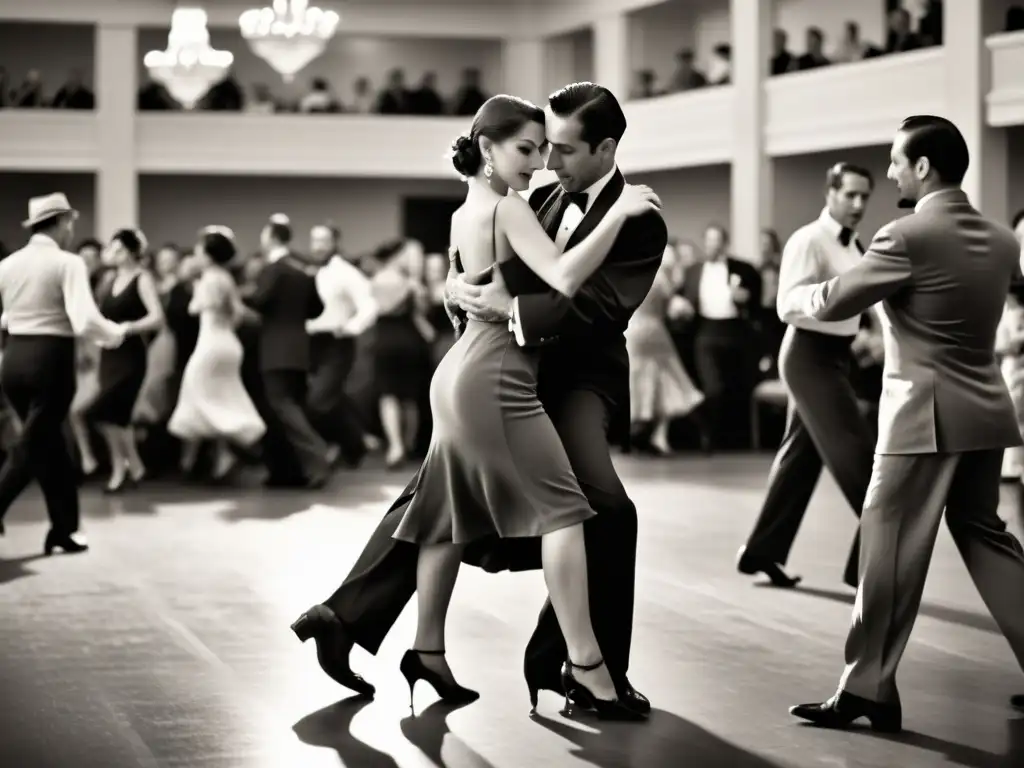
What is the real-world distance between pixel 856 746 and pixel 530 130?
176cm

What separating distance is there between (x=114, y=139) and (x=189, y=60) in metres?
5.71

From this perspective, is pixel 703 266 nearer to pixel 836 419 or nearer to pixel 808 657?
pixel 836 419

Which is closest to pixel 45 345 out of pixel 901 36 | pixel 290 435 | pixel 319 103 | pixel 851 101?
pixel 290 435

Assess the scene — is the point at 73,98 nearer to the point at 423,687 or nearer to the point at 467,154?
the point at 423,687

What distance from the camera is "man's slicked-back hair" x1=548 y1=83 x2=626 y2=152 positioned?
4.27 metres

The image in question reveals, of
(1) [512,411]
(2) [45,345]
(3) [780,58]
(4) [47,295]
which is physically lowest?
(1) [512,411]

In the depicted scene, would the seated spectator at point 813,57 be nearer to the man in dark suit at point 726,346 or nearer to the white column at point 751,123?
the white column at point 751,123

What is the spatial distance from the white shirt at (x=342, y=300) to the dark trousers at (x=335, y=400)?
0.49 feet

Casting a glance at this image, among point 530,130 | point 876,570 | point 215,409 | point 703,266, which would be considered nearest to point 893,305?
point 876,570

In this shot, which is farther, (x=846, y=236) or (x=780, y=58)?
(x=780, y=58)

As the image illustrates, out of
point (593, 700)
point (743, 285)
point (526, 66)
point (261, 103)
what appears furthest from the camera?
point (526, 66)

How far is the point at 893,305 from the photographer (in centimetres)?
425

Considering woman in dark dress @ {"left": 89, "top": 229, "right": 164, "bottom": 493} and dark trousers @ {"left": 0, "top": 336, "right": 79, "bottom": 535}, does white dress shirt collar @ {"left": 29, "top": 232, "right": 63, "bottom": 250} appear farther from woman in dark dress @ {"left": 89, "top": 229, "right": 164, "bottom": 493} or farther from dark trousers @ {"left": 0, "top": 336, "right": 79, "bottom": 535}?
woman in dark dress @ {"left": 89, "top": 229, "right": 164, "bottom": 493}

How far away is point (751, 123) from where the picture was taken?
57.6 feet
